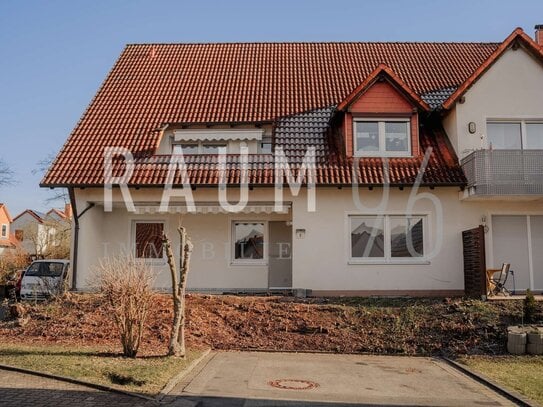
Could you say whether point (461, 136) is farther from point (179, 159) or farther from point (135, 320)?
point (135, 320)

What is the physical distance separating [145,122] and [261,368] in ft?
46.4

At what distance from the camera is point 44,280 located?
1878 centimetres

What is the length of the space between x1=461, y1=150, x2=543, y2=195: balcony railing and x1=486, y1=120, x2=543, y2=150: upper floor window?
1.49 m

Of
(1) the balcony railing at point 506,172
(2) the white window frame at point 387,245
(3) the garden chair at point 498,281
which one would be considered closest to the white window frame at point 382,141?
(2) the white window frame at point 387,245

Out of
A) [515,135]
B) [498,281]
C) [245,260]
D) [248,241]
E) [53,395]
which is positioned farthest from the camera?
[248,241]

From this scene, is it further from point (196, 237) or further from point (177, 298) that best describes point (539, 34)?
point (177, 298)

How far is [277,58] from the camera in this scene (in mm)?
29250

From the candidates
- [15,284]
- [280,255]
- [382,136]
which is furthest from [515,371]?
[15,284]

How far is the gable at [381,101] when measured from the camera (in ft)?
72.0

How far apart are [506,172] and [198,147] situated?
11.7 meters

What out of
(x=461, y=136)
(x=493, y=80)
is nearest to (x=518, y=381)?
(x=461, y=136)

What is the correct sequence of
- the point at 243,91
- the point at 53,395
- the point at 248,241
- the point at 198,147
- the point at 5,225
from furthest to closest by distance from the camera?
the point at 5,225, the point at 243,91, the point at 198,147, the point at 248,241, the point at 53,395

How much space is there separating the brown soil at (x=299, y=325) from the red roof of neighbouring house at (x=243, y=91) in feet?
17.1

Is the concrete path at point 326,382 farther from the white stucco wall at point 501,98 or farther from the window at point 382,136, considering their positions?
the white stucco wall at point 501,98
